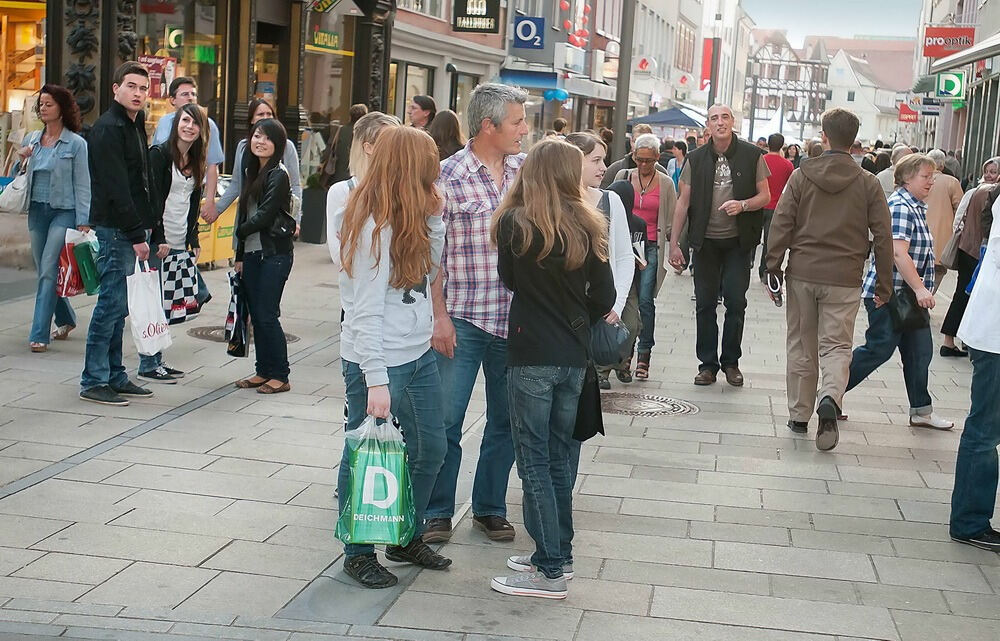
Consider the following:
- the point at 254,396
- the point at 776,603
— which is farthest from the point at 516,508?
the point at 254,396

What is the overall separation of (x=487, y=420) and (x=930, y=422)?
13.4ft

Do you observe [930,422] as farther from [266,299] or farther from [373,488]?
[373,488]

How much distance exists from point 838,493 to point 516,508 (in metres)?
1.75

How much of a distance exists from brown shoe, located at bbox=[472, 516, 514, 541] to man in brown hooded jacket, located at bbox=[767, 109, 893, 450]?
9.02 feet

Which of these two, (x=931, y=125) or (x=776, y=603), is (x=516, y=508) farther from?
(x=931, y=125)

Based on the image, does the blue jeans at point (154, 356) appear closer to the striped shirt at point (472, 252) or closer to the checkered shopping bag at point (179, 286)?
the checkered shopping bag at point (179, 286)

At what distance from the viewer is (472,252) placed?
5.57m

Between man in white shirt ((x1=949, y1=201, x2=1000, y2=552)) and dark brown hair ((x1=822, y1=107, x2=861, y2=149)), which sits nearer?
man in white shirt ((x1=949, y1=201, x2=1000, y2=552))

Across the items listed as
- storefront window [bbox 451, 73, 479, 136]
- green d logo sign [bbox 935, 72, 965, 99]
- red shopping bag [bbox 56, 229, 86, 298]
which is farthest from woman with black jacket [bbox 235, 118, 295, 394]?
green d logo sign [bbox 935, 72, 965, 99]

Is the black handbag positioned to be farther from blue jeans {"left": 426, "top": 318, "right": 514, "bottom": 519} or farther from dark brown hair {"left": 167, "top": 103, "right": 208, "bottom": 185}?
dark brown hair {"left": 167, "top": 103, "right": 208, "bottom": 185}

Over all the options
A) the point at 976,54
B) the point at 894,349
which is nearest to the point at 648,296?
the point at 894,349

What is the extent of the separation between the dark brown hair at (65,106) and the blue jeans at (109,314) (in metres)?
1.90

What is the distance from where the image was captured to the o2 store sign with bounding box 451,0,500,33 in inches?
1014

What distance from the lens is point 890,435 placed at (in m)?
8.46
